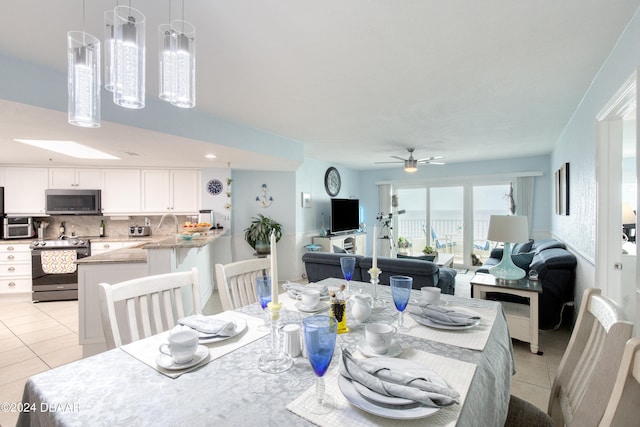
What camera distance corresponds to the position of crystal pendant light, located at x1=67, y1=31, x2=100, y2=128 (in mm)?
1116

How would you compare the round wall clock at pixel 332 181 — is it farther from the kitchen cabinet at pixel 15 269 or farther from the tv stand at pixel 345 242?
the kitchen cabinet at pixel 15 269

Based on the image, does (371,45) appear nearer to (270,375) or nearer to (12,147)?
(270,375)

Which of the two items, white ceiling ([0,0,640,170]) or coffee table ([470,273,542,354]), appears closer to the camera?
white ceiling ([0,0,640,170])

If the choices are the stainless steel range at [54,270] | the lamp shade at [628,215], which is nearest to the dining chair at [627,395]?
→ the lamp shade at [628,215]

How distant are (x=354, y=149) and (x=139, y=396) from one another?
4417 millimetres

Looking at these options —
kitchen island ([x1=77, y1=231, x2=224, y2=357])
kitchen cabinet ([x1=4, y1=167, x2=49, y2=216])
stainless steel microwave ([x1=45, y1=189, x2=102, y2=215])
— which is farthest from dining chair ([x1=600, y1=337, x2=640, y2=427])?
kitchen cabinet ([x1=4, y1=167, x2=49, y2=216])

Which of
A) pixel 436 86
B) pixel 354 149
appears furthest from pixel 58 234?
pixel 436 86

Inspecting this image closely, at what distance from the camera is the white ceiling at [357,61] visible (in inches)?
57.3

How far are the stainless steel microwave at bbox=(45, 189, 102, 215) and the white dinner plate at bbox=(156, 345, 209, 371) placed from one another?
473 centimetres

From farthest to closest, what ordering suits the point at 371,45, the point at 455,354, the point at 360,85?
the point at 360,85 → the point at 371,45 → the point at 455,354

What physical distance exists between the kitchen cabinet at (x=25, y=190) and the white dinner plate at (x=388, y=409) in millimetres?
5734

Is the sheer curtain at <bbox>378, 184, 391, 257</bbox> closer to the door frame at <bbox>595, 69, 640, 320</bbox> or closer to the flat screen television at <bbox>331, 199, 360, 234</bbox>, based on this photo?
the flat screen television at <bbox>331, 199, 360, 234</bbox>

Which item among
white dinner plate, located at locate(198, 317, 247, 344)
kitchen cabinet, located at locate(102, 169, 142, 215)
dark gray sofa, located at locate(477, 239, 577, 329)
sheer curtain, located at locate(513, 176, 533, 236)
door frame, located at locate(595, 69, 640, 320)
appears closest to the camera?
white dinner plate, located at locate(198, 317, 247, 344)

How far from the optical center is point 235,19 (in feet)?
4.93
